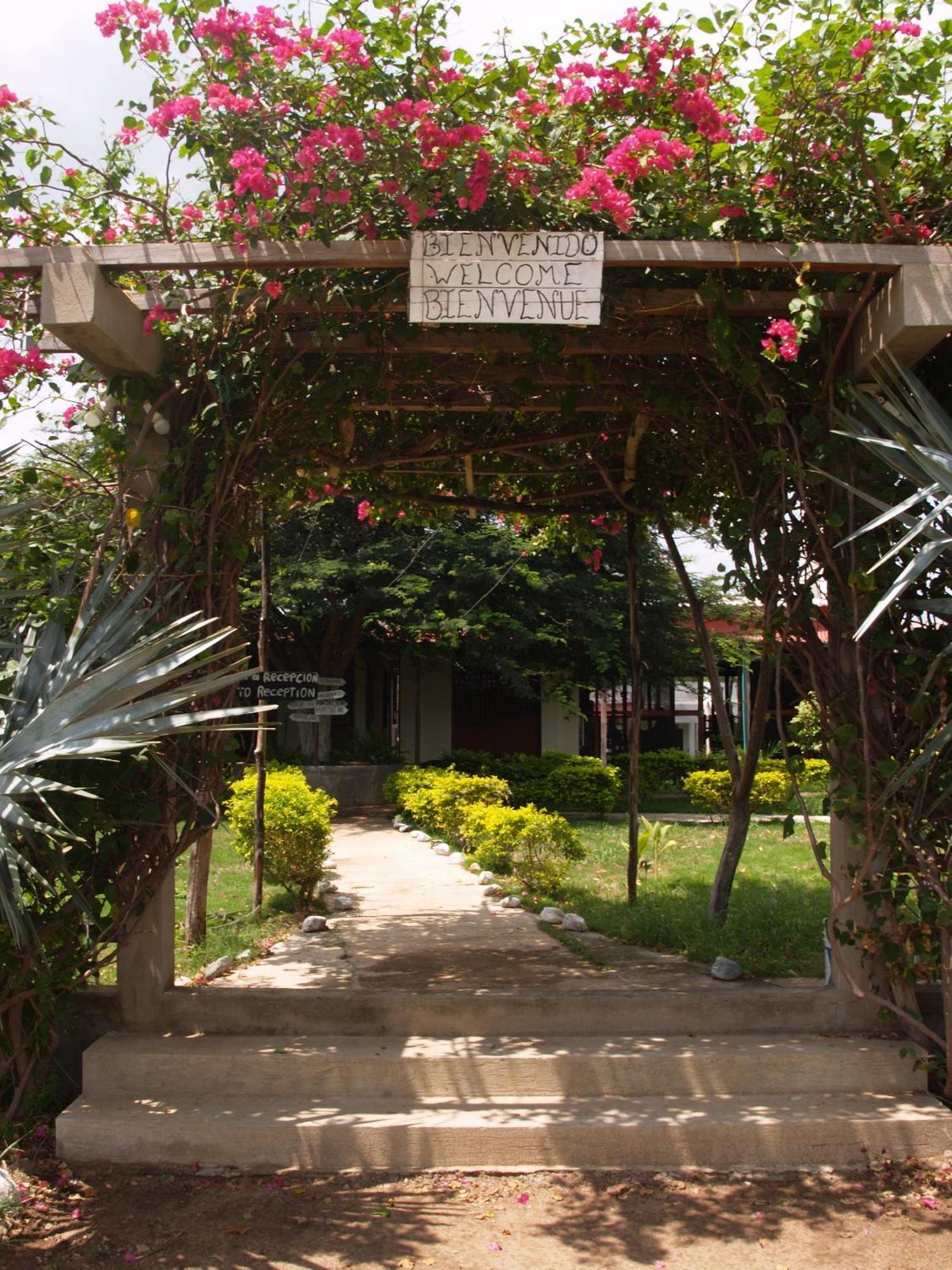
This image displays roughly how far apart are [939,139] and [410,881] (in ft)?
23.7

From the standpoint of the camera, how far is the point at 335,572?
A: 16.2 meters

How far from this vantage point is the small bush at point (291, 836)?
Result: 26.3 ft

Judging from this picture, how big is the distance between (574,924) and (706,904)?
1271 millimetres

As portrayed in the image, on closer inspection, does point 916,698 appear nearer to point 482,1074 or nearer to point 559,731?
point 482,1074

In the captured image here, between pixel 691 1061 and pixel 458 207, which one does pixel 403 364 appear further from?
pixel 691 1061

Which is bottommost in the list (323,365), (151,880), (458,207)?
(151,880)

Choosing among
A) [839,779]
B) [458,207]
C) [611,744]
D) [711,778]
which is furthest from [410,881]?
[611,744]

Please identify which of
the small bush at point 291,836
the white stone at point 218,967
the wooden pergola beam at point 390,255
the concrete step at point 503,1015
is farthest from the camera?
the small bush at point 291,836

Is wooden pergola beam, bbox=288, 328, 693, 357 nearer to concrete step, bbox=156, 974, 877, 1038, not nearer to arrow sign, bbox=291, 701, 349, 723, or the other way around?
concrete step, bbox=156, 974, 877, 1038

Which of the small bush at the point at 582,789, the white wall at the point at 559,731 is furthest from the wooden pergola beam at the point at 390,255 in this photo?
the white wall at the point at 559,731

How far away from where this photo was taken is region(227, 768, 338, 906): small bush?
8008mm

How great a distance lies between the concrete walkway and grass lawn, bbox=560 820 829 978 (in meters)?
0.24

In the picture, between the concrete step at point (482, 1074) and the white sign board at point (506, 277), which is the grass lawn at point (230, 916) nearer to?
the concrete step at point (482, 1074)

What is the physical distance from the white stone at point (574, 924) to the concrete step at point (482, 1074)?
2.91 meters
